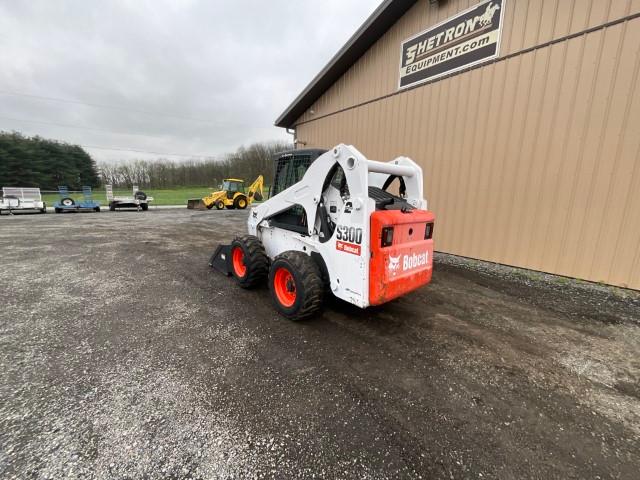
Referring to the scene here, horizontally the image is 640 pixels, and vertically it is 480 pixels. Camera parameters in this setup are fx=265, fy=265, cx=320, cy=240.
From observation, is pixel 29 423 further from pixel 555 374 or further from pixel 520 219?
pixel 520 219

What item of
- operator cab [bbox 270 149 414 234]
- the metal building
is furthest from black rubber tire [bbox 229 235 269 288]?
the metal building

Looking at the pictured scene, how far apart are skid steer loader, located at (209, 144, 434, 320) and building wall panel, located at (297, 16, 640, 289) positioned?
3.15m

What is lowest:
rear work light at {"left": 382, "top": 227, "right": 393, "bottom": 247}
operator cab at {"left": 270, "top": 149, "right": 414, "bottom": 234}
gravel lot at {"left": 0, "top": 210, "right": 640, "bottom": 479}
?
gravel lot at {"left": 0, "top": 210, "right": 640, "bottom": 479}

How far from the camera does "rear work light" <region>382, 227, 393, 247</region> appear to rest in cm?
265

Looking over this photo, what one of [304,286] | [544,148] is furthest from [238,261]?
[544,148]

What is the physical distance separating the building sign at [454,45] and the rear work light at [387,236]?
5.48 metres

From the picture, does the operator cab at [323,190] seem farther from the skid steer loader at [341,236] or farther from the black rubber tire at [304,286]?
the black rubber tire at [304,286]

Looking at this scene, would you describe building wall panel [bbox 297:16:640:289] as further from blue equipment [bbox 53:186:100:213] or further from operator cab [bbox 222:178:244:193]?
blue equipment [bbox 53:186:100:213]

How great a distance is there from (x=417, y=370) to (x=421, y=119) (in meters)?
6.33

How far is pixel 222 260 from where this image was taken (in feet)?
16.5

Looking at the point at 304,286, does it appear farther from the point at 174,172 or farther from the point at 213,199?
the point at 174,172

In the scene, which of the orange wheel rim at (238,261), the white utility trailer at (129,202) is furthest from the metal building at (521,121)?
the white utility trailer at (129,202)

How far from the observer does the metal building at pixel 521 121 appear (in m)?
4.33

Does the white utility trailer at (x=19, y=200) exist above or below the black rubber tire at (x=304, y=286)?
above
